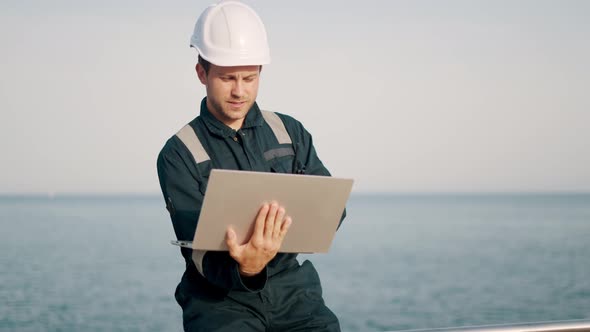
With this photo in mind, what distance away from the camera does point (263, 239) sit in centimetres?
203

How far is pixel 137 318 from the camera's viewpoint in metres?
20.2

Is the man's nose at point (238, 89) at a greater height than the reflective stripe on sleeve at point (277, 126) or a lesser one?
greater

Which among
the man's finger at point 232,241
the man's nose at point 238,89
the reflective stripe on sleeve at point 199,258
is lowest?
the reflective stripe on sleeve at point 199,258

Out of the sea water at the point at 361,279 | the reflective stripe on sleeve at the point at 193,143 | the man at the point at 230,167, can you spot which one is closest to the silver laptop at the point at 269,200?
the man at the point at 230,167

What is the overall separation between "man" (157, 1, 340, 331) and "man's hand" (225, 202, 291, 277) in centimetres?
5

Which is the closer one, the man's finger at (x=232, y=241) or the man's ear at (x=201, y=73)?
the man's finger at (x=232, y=241)

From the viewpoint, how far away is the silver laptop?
1911 mm

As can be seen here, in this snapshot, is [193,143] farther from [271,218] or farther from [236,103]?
[271,218]

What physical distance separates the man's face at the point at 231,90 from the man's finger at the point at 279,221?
17.0 inches

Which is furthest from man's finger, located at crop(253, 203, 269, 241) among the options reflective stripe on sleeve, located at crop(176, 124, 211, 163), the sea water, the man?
the sea water

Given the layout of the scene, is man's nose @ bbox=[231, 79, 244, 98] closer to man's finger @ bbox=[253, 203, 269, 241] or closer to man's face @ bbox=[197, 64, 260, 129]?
man's face @ bbox=[197, 64, 260, 129]

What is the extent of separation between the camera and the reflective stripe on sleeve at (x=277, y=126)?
97.4 inches

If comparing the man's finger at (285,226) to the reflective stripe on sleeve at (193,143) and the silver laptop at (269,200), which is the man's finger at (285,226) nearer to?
the silver laptop at (269,200)

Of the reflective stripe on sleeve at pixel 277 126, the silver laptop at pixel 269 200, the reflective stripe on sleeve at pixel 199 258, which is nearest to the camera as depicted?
the silver laptop at pixel 269 200
